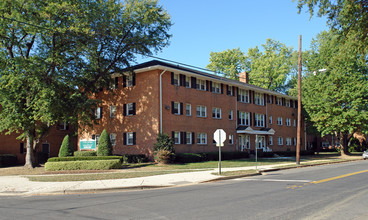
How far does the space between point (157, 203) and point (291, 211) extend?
4012 millimetres

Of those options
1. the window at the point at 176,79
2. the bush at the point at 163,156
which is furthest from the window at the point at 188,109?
the bush at the point at 163,156

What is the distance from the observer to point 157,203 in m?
10.1

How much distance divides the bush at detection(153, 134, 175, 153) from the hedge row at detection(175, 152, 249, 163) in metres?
1.40

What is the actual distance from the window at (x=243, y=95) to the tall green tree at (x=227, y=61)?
2327 centimetres

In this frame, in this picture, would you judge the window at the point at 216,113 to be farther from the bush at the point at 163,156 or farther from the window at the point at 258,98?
the bush at the point at 163,156

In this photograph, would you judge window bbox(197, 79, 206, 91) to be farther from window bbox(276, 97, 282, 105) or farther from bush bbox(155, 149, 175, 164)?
window bbox(276, 97, 282, 105)

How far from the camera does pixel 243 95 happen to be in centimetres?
4069

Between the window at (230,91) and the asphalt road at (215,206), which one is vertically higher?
the window at (230,91)

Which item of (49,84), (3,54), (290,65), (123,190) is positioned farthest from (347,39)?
(290,65)

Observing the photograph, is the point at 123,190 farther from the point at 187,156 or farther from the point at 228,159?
the point at 228,159

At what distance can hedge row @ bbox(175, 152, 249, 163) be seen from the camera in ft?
94.9

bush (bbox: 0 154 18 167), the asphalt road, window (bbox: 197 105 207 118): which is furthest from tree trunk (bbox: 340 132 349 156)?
bush (bbox: 0 154 18 167)

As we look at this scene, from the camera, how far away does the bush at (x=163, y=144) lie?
27.7 m

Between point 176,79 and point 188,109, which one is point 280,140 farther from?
point 176,79
